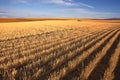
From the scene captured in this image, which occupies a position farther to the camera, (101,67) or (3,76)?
(101,67)

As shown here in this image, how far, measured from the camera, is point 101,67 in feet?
22.5

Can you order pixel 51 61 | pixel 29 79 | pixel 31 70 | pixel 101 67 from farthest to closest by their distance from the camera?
pixel 51 61 → pixel 101 67 → pixel 31 70 → pixel 29 79

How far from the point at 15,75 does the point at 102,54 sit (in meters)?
4.97

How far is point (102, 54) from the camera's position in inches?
355

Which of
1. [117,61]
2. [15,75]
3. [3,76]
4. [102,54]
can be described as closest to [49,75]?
[15,75]

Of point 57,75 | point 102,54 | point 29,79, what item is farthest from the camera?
point 102,54

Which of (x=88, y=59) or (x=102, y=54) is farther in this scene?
(x=102, y=54)

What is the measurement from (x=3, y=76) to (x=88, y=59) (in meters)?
Answer: 3.90

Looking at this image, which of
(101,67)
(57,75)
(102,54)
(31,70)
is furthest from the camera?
(102,54)

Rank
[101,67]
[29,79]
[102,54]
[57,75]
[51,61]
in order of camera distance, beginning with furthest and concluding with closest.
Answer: [102,54], [51,61], [101,67], [57,75], [29,79]

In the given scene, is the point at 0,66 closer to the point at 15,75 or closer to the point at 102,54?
the point at 15,75

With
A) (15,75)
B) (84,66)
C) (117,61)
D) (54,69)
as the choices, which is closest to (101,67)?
(84,66)

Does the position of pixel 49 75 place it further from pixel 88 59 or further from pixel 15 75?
pixel 88 59

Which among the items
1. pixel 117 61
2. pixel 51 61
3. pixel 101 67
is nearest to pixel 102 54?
pixel 117 61
